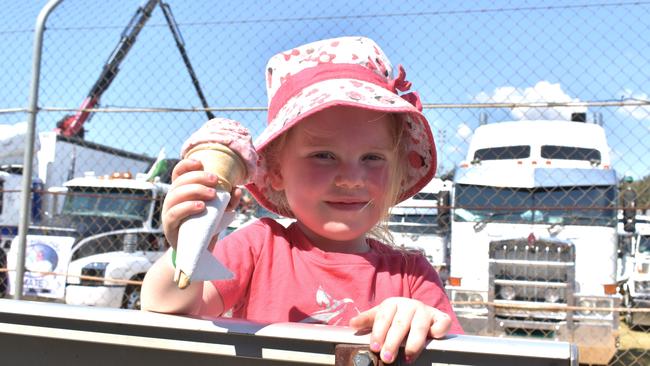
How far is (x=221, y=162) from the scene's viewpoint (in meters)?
0.83

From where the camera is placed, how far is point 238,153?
87 cm

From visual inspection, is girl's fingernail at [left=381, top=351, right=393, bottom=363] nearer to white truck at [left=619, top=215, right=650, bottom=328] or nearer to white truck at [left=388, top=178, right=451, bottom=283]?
white truck at [left=388, top=178, right=451, bottom=283]

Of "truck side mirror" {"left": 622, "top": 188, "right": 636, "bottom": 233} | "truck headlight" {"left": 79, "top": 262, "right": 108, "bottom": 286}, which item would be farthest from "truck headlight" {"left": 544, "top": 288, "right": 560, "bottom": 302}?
"truck headlight" {"left": 79, "top": 262, "right": 108, "bottom": 286}

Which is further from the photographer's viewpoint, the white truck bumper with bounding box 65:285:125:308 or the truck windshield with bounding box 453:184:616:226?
the white truck bumper with bounding box 65:285:125:308

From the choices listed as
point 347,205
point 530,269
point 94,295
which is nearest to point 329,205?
point 347,205

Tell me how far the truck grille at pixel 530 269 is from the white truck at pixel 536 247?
1 cm

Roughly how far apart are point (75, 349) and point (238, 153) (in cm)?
31

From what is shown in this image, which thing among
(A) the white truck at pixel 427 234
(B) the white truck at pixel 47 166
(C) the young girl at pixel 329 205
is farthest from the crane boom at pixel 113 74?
(C) the young girl at pixel 329 205

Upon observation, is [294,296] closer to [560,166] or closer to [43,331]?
[43,331]

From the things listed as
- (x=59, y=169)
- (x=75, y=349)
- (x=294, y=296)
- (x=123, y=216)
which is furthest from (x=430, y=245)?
(x=75, y=349)

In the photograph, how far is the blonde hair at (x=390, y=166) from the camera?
1.32 metres

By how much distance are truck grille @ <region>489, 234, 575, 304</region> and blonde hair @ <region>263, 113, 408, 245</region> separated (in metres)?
5.81

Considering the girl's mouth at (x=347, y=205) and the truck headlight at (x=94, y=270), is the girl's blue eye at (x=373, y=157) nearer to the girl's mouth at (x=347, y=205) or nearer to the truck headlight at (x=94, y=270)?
the girl's mouth at (x=347, y=205)

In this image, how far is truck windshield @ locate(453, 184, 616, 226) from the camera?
22.0 ft
